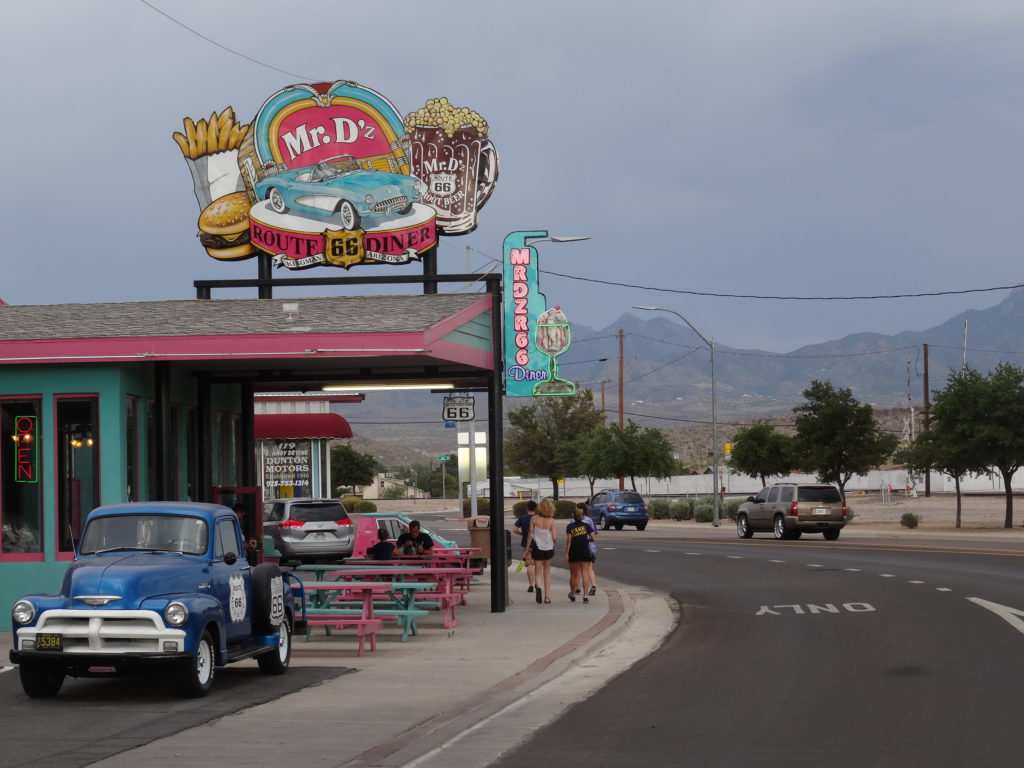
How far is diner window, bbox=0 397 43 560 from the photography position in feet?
62.8

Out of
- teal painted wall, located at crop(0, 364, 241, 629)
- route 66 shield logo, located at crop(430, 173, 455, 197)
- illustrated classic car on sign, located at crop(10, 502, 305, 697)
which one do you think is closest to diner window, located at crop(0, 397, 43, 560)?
teal painted wall, located at crop(0, 364, 241, 629)

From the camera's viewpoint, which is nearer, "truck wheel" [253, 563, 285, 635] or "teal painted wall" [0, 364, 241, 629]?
"truck wheel" [253, 563, 285, 635]

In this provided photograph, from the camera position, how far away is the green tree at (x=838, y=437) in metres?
59.0

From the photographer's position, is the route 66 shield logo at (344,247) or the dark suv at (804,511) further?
the dark suv at (804,511)

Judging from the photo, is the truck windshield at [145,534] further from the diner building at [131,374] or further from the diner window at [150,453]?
the diner window at [150,453]

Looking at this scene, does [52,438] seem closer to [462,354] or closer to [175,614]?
[462,354]

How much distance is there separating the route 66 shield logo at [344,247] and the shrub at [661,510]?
4979cm

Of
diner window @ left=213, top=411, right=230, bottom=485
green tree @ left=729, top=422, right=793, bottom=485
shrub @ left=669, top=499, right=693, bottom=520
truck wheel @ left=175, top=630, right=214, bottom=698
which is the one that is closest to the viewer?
truck wheel @ left=175, top=630, right=214, bottom=698

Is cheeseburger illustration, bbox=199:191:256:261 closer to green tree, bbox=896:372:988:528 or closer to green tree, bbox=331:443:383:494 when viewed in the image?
green tree, bbox=896:372:988:528

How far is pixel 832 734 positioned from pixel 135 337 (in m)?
11.8

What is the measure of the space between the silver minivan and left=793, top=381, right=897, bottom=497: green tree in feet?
99.6

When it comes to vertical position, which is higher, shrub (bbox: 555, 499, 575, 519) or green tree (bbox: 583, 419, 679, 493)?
green tree (bbox: 583, 419, 679, 493)

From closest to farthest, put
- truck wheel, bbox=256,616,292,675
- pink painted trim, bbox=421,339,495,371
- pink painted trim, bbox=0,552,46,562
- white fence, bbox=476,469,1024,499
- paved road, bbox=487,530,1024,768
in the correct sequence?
paved road, bbox=487,530,1024,768
truck wheel, bbox=256,616,292,675
pink painted trim, bbox=0,552,46,562
pink painted trim, bbox=421,339,495,371
white fence, bbox=476,469,1024,499

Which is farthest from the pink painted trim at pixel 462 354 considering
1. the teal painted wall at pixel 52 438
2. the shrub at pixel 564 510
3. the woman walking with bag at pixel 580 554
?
the shrub at pixel 564 510
